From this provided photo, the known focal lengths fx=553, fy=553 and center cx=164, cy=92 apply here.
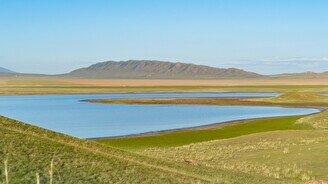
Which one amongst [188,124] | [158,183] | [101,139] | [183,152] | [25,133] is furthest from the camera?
[188,124]

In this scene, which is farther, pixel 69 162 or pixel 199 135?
pixel 199 135

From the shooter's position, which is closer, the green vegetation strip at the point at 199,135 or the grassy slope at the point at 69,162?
the grassy slope at the point at 69,162

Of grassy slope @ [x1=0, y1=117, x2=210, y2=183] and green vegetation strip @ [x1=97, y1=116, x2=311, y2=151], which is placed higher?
grassy slope @ [x1=0, y1=117, x2=210, y2=183]

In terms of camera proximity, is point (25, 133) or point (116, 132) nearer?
point (25, 133)

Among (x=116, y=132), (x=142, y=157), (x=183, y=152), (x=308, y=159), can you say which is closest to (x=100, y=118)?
(x=116, y=132)

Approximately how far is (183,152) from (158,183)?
64.2 ft

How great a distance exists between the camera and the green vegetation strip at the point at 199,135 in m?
49.6

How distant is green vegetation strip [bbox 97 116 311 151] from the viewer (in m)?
49.6

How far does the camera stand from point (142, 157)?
78.9 feet

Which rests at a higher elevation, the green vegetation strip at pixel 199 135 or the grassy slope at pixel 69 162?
the grassy slope at pixel 69 162

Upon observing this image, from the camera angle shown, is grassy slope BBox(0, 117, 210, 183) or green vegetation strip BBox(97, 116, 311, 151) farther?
green vegetation strip BBox(97, 116, 311, 151)

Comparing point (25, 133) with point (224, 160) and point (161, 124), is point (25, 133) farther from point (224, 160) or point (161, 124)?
point (161, 124)

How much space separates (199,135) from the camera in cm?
5759

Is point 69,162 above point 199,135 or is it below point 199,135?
above
